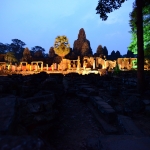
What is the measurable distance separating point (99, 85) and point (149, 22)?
409 inches

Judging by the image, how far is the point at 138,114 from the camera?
6.09 meters

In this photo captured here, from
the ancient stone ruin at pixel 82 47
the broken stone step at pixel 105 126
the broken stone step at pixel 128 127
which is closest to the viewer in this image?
the broken stone step at pixel 128 127

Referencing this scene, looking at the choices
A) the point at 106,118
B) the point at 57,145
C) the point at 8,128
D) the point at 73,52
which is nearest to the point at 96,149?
the point at 57,145

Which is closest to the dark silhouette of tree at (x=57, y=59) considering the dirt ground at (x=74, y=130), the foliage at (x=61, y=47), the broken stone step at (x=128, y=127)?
the foliage at (x=61, y=47)

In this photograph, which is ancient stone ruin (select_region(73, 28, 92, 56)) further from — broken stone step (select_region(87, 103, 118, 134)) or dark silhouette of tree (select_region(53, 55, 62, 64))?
broken stone step (select_region(87, 103, 118, 134))

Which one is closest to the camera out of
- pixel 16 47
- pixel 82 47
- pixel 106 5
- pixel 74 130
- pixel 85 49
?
pixel 74 130

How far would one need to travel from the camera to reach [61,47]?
47.7 metres

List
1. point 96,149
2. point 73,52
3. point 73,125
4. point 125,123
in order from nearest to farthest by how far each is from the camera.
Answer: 1. point 96,149
2. point 125,123
3. point 73,125
4. point 73,52

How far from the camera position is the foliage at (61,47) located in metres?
47.6

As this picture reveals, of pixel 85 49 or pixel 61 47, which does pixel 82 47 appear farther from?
pixel 61 47

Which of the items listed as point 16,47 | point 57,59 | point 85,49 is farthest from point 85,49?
point 16,47

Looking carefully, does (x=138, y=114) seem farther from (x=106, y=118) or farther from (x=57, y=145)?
(x=57, y=145)

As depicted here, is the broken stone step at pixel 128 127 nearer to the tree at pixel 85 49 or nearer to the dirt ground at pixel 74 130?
the dirt ground at pixel 74 130

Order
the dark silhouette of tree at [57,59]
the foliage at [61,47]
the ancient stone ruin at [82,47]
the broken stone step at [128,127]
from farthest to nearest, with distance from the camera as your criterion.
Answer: the ancient stone ruin at [82,47], the dark silhouette of tree at [57,59], the foliage at [61,47], the broken stone step at [128,127]
